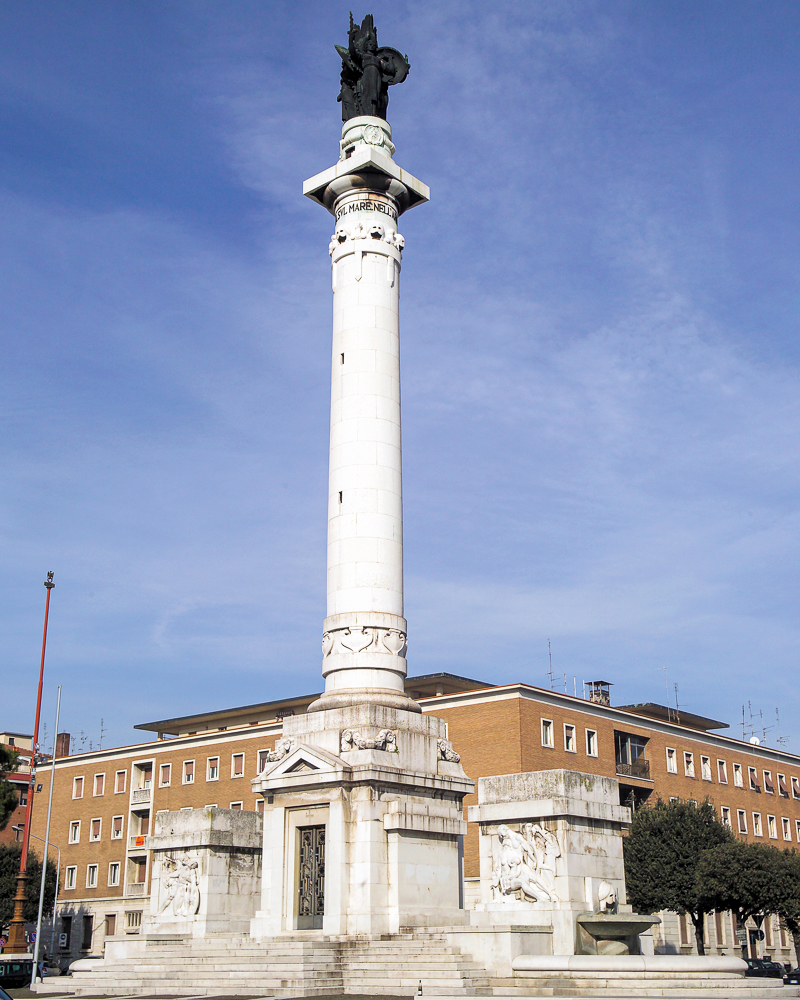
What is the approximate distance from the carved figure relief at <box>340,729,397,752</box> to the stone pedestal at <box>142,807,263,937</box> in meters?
6.32

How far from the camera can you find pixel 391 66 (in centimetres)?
3972

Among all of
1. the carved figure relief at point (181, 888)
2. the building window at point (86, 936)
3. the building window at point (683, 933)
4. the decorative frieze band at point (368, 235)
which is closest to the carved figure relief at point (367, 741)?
the carved figure relief at point (181, 888)

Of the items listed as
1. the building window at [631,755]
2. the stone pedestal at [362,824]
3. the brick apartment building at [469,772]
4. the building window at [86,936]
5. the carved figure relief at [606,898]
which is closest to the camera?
the carved figure relief at [606,898]

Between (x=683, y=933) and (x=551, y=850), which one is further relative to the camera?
(x=683, y=933)

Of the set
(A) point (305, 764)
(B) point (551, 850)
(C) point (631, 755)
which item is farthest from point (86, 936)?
(B) point (551, 850)

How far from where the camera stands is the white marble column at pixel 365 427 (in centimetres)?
3291

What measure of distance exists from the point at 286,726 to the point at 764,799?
52502 millimetres

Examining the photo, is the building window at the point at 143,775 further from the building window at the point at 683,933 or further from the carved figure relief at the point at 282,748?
the carved figure relief at the point at 282,748

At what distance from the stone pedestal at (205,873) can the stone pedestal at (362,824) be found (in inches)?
122

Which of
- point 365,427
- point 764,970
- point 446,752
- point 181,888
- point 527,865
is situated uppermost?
point 365,427

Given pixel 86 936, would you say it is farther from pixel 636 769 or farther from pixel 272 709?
pixel 636 769

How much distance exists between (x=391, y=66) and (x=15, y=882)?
48.4 meters

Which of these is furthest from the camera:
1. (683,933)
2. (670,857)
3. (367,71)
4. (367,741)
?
(683,933)

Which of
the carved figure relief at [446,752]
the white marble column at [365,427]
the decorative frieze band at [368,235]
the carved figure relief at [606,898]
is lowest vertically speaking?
the carved figure relief at [606,898]
